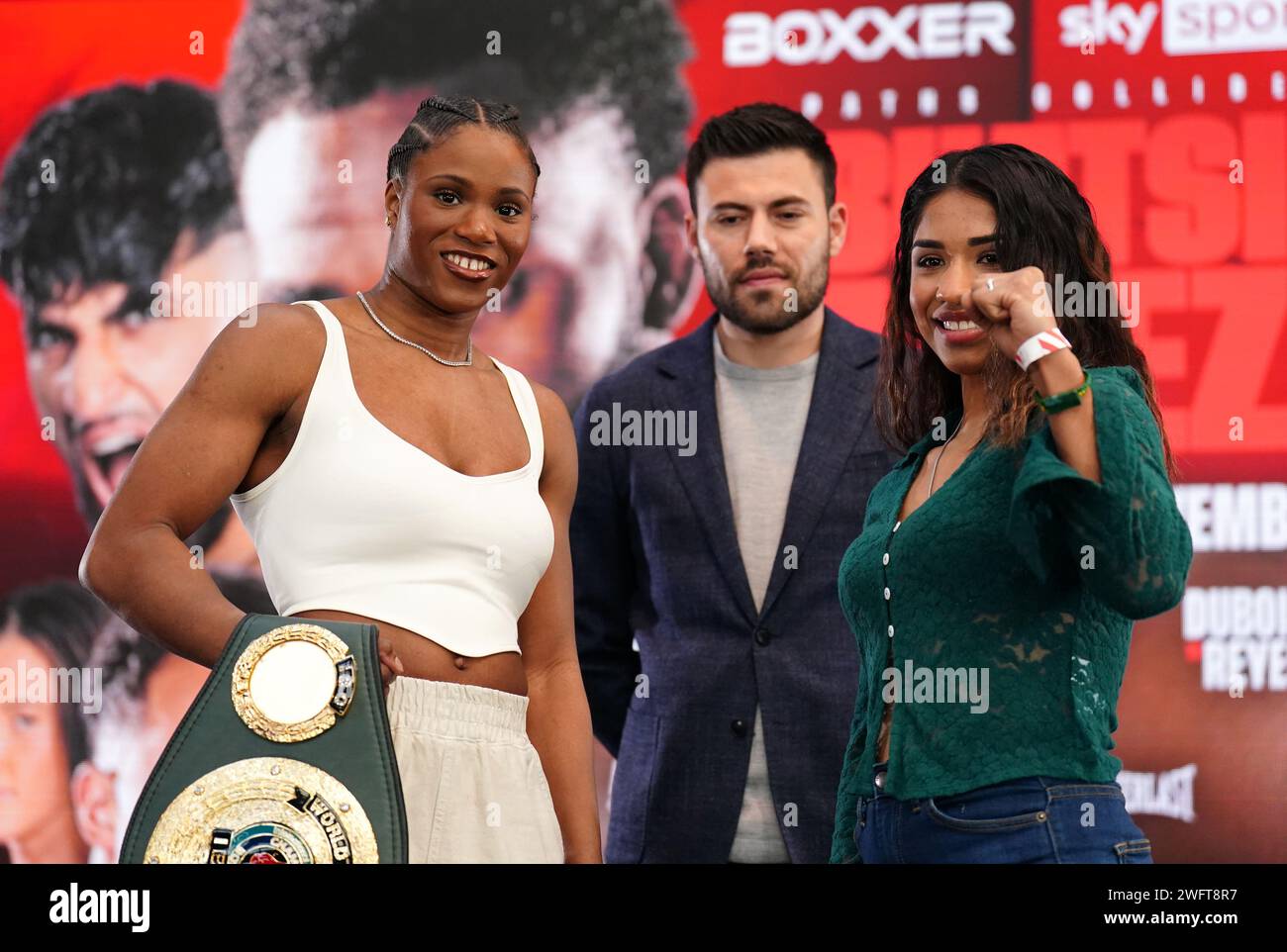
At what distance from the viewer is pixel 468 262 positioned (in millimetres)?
2250

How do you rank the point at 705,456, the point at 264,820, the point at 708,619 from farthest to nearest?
the point at 705,456 → the point at 708,619 → the point at 264,820

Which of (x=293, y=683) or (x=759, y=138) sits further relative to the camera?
(x=759, y=138)

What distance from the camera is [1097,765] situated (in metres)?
1.91

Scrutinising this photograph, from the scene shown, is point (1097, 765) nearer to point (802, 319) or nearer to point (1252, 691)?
point (802, 319)

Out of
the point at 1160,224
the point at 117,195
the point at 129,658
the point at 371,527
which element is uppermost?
the point at 117,195

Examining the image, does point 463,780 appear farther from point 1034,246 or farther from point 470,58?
point 470,58

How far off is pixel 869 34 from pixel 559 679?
2.93 metres

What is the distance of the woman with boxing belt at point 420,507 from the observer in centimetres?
197

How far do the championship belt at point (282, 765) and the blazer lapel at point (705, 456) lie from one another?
1.49 metres

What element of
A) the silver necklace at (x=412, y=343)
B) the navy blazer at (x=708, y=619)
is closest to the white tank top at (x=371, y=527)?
the silver necklace at (x=412, y=343)

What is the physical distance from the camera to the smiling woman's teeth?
2242mm

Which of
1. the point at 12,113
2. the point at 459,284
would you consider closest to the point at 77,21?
the point at 12,113

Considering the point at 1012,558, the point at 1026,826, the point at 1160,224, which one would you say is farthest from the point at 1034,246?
the point at 1160,224
